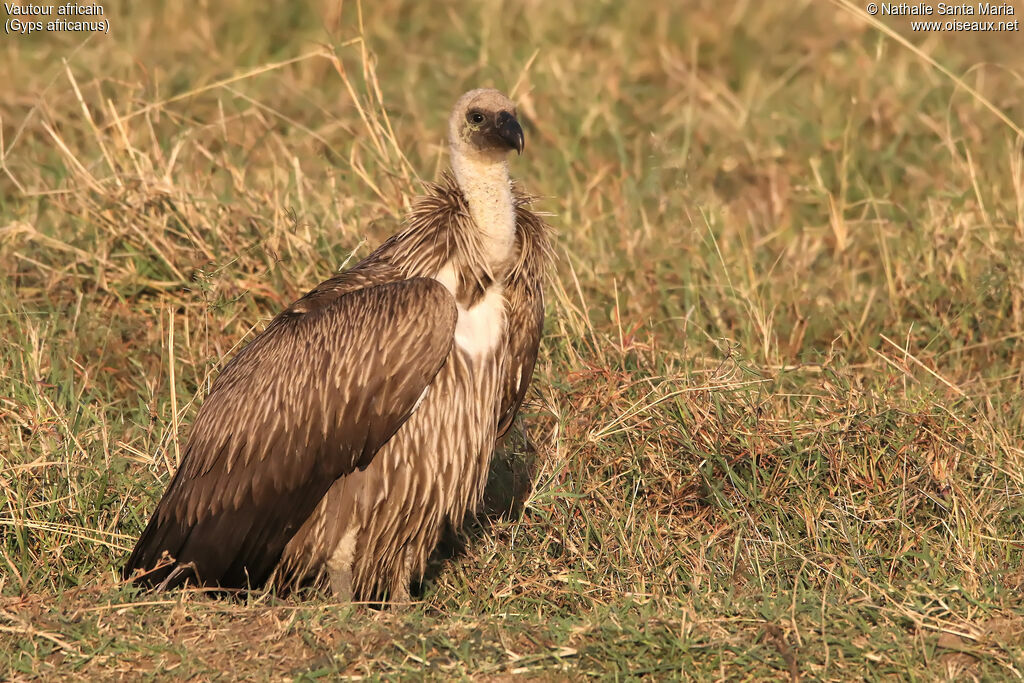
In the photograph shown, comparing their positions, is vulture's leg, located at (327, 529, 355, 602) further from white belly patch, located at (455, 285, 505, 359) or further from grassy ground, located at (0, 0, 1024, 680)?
white belly patch, located at (455, 285, 505, 359)

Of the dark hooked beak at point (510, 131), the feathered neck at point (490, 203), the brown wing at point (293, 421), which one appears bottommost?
the brown wing at point (293, 421)

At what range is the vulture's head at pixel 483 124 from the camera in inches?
156

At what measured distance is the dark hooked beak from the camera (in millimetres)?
3898

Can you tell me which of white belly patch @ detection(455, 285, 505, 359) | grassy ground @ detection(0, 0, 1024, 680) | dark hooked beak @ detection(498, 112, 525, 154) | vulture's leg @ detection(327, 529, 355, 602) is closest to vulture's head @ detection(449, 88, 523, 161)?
dark hooked beak @ detection(498, 112, 525, 154)

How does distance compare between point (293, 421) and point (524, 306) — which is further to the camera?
point (524, 306)

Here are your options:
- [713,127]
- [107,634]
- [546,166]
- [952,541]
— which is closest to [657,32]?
[713,127]

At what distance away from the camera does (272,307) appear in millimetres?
5305

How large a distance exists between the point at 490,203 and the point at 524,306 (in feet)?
1.02

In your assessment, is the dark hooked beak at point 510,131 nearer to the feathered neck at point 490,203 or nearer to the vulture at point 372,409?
the vulture at point 372,409

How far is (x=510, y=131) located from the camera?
3.92 metres

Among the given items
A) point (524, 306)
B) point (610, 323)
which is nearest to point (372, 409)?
point (524, 306)

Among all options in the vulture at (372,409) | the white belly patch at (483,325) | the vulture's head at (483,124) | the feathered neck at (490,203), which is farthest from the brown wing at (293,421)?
the vulture's head at (483,124)

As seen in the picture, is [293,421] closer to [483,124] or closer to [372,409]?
[372,409]

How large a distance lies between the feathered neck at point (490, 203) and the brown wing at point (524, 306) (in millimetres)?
62
